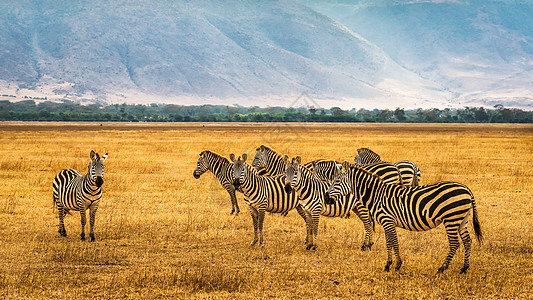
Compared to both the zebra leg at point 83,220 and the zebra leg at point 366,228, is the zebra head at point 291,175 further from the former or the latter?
the zebra leg at point 83,220

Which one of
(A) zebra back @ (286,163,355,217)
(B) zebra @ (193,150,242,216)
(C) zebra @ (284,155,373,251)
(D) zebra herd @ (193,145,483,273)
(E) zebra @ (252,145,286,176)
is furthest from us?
Answer: (E) zebra @ (252,145,286,176)

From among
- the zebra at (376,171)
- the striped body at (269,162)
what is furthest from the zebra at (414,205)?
the striped body at (269,162)

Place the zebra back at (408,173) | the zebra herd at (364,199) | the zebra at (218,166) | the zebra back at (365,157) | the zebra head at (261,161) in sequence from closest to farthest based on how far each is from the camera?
the zebra herd at (364,199), the zebra back at (408,173), the zebra at (218,166), the zebra head at (261,161), the zebra back at (365,157)

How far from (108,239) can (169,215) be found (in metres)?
2.71

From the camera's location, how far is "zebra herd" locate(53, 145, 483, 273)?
10320mm

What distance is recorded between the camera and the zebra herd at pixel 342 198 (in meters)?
10.3

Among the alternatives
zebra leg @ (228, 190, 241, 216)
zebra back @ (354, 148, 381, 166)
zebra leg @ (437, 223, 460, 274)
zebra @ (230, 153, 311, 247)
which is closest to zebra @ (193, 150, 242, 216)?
zebra leg @ (228, 190, 241, 216)

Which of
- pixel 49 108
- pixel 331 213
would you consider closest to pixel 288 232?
pixel 331 213

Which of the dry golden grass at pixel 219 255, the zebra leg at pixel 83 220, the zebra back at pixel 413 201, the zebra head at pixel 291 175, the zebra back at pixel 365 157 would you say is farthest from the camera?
the zebra back at pixel 365 157

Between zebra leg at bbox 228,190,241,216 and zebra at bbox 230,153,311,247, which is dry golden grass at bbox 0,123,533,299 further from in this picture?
zebra at bbox 230,153,311,247

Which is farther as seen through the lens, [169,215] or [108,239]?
[169,215]

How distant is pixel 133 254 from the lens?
11977 mm

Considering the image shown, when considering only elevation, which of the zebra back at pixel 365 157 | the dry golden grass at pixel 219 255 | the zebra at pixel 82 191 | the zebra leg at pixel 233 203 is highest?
the zebra back at pixel 365 157

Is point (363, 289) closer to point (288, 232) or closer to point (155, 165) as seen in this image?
point (288, 232)
